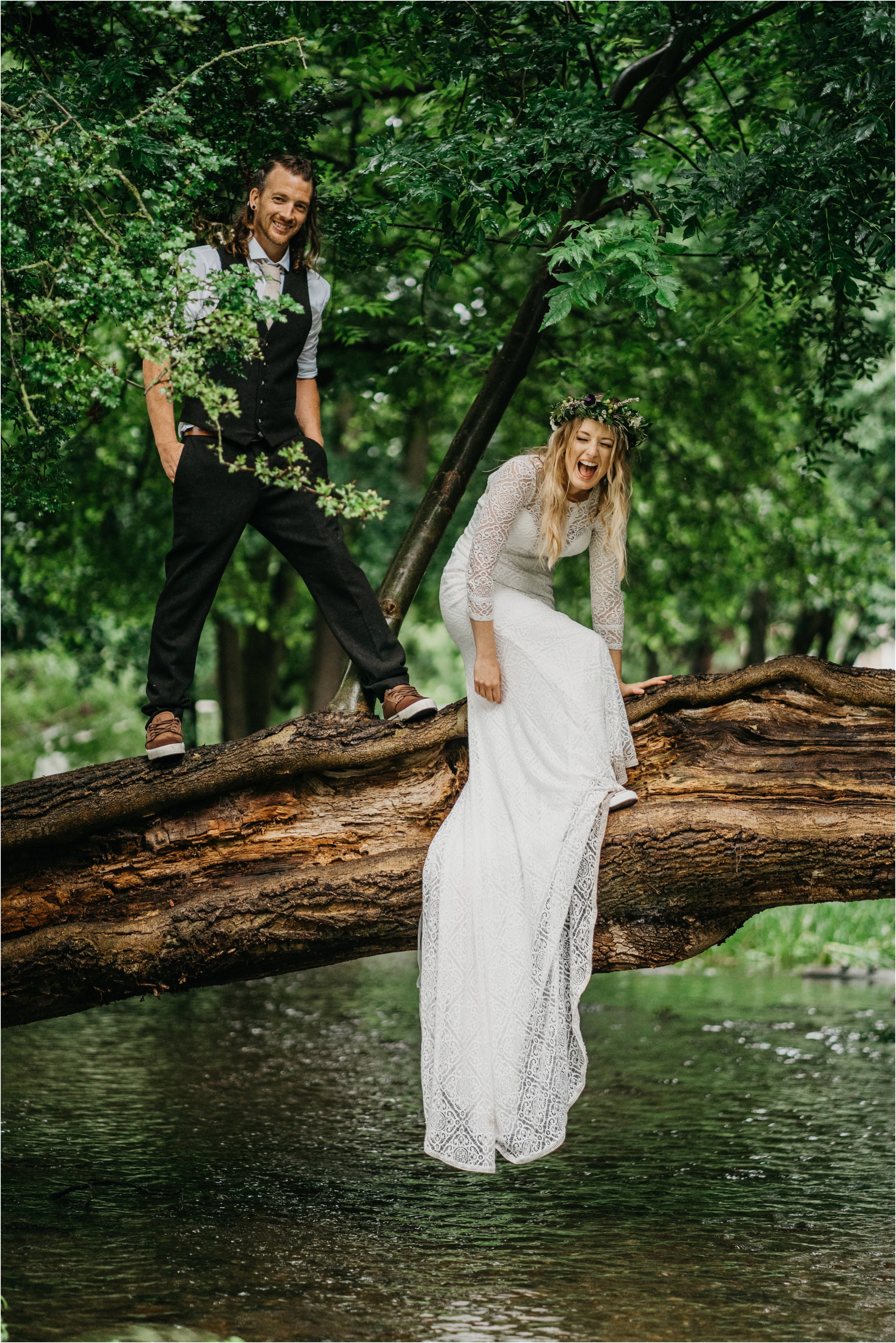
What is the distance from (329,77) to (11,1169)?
6.46 m

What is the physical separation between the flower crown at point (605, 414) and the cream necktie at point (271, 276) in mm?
1248

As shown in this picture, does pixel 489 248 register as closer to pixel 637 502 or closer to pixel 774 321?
pixel 774 321

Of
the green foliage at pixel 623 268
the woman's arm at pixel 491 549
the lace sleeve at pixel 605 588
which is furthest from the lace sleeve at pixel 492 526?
the green foliage at pixel 623 268

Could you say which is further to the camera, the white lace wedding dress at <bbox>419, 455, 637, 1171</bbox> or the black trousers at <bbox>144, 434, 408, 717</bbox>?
the black trousers at <bbox>144, 434, 408, 717</bbox>

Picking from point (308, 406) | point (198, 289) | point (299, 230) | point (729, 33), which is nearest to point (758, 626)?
point (729, 33)

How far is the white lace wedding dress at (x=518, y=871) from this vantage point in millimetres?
5012

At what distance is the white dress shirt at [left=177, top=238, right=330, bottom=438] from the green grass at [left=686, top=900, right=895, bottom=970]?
32.5 ft

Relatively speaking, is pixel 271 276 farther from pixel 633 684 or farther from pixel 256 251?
pixel 633 684

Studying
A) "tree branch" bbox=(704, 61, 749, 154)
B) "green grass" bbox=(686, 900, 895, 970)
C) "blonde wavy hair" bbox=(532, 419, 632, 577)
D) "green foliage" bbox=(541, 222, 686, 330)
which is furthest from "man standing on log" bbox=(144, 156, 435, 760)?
"green grass" bbox=(686, 900, 895, 970)

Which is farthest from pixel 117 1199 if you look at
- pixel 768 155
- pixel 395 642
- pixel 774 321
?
pixel 774 321

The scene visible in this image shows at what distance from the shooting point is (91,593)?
13.9m

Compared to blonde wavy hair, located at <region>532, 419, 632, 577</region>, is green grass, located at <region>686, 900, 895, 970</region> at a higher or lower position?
lower

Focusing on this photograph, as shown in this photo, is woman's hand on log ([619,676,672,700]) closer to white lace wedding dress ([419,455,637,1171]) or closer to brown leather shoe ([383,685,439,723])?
white lace wedding dress ([419,455,637,1171])

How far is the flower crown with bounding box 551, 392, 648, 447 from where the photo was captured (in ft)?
17.8
